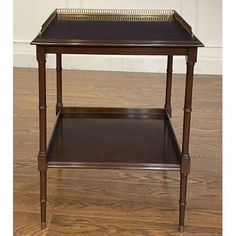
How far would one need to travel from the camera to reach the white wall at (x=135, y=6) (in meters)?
3.96

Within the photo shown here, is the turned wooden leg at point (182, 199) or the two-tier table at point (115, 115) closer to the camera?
the two-tier table at point (115, 115)

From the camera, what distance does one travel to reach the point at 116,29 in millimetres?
1874

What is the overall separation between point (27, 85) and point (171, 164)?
2.14 metres

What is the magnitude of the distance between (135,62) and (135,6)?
0.47 metres

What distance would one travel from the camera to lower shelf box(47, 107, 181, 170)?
173cm

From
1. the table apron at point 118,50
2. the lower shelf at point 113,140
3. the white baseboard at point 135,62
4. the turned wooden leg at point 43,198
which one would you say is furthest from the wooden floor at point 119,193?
the white baseboard at point 135,62

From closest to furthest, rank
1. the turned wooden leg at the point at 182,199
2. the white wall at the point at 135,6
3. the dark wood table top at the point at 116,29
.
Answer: the dark wood table top at the point at 116,29
the turned wooden leg at the point at 182,199
the white wall at the point at 135,6

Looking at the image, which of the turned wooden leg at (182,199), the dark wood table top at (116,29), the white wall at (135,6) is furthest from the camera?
the white wall at (135,6)

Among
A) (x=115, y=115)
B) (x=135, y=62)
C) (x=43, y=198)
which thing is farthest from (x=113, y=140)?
(x=135, y=62)

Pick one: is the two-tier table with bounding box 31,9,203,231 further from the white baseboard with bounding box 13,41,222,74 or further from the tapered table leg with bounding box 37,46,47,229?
the white baseboard with bounding box 13,41,222,74

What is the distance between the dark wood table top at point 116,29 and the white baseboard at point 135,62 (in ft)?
6.19

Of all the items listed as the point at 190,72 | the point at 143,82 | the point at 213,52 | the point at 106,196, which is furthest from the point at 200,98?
the point at 190,72

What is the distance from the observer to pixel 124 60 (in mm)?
4051

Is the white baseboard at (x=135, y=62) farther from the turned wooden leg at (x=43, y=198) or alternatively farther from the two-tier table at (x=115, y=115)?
the turned wooden leg at (x=43, y=198)
